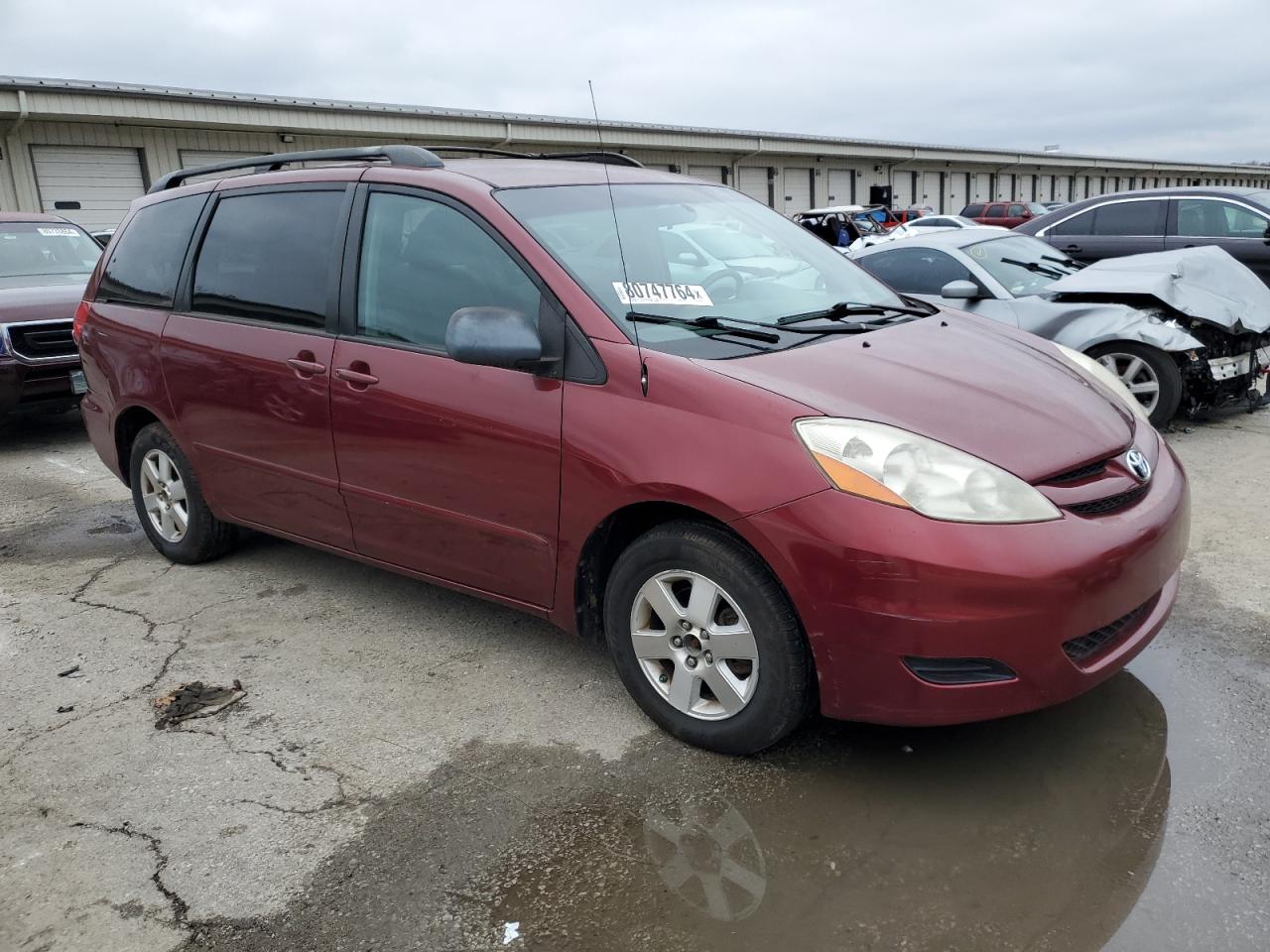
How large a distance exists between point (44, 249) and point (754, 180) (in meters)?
25.7

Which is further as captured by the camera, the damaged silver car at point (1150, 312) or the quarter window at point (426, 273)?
the damaged silver car at point (1150, 312)

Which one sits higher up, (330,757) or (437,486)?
(437,486)

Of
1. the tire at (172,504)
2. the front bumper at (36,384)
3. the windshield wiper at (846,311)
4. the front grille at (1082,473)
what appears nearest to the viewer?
the front grille at (1082,473)

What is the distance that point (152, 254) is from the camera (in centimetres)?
468

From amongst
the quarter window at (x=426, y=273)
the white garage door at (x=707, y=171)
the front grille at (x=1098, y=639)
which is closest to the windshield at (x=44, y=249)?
the quarter window at (x=426, y=273)

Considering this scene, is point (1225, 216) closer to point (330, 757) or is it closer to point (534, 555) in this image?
point (534, 555)

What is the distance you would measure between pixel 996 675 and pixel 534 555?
4.68 ft

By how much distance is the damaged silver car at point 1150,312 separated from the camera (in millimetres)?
6590

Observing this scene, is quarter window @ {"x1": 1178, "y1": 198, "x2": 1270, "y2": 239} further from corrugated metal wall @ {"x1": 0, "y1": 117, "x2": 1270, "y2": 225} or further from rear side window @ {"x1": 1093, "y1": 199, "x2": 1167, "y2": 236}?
corrugated metal wall @ {"x1": 0, "y1": 117, "x2": 1270, "y2": 225}

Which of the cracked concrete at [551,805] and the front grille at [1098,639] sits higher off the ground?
the front grille at [1098,639]

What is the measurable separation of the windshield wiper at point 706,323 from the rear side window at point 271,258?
1345 millimetres

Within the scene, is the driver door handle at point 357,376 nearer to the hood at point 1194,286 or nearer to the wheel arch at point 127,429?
the wheel arch at point 127,429

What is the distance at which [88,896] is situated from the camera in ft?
8.16

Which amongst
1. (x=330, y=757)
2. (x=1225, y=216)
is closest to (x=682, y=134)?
(x=1225, y=216)
